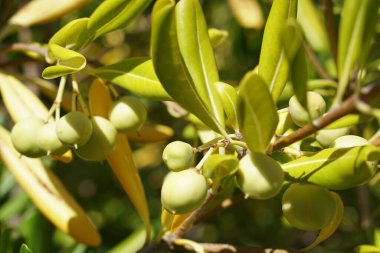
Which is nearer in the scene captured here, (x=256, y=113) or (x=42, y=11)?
(x=256, y=113)

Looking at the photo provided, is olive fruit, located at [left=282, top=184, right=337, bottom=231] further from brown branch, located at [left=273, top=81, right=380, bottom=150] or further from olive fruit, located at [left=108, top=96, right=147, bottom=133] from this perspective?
olive fruit, located at [left=108, top=96, right=147, bottom=133]

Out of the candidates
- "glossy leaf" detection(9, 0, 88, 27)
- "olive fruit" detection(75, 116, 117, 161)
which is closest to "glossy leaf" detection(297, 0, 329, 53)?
"glossy leaf" detection(9, 0, 88, 27)

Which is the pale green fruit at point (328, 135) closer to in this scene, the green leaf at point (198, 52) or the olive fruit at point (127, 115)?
the green leaf at point (198, 52)

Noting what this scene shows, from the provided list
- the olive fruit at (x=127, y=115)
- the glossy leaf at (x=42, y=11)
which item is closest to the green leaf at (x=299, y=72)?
the olive fruit at (x=127, y=115)

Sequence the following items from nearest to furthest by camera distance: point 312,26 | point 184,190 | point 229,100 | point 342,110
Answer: point 342,110
point 184,190
point 229,100
point 312,26

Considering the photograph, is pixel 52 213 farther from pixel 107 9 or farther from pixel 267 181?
pixel 267 181

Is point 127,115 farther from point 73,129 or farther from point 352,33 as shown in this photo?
point 352,33

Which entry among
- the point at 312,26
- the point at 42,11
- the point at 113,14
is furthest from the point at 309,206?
the point at 312,26
